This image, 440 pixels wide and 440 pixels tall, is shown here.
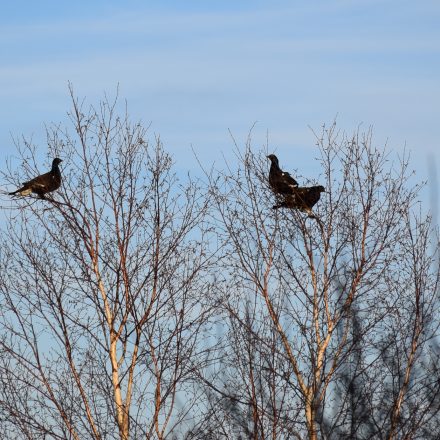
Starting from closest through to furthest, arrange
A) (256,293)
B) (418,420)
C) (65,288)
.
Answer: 1. (418,420)
2. (256,293)
3. (65,288)

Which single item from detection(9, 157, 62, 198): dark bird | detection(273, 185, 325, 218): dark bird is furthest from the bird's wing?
detection(273, 185, 325, 218): dark bird

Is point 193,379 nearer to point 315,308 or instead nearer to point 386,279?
point 315,308

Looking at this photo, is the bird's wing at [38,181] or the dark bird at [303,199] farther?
the bird's wing at [38,181]

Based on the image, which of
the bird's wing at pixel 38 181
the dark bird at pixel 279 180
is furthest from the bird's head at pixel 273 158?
the bird's wing at pixel 38 181

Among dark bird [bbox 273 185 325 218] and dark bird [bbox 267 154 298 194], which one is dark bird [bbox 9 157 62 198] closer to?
dark bird [bbox 267 154 298 194]

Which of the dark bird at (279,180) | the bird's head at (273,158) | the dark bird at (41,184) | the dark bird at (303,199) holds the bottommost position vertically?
the dark bird at (303,199)

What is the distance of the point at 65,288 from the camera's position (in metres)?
16.5

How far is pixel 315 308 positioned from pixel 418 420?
1.94 m

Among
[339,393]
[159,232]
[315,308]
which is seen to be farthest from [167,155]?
[339,393]

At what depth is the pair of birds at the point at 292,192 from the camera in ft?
50.9

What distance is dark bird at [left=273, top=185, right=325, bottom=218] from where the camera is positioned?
15500 mm

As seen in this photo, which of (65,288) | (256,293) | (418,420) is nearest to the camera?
(418,420)

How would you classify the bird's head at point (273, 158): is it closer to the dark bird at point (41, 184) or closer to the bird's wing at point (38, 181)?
the dark bird at point (41, 184)

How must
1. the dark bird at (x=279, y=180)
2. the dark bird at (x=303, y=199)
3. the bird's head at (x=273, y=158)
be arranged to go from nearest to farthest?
the dark bird at (x=303, y=199)
the dark bird at (x=279, y=180)
the bird's head at (x=273, y=158)
